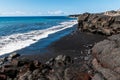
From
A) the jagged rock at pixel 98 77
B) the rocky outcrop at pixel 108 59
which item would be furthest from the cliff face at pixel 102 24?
the jagged rock at pixel 98 77

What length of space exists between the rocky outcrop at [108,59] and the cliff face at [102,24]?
28291mm

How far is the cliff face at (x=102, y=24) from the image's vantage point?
49.8 metres

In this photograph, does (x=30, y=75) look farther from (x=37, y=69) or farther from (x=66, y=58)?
(x=66, y=58)

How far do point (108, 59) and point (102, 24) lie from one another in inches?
1379

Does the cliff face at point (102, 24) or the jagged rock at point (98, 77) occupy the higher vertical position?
the jagged rock at point (98, 77)

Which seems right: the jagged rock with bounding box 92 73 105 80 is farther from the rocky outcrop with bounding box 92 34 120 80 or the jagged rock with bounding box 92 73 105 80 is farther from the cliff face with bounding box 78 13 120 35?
the cliff face with bounding box 78 13 120 35

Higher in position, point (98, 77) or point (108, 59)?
point (108, 59)

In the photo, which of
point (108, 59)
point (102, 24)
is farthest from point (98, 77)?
point (102, 24)

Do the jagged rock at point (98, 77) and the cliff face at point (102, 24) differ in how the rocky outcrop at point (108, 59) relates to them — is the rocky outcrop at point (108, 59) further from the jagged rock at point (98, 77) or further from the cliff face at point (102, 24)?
the cliff face at point (102, 24)

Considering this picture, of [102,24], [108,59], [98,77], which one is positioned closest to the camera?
[98,77]

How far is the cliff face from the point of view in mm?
49784

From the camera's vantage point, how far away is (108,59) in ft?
61.7

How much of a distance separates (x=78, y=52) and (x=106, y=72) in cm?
1538

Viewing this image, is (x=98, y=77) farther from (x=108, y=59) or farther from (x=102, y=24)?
(x=102, y=24)
